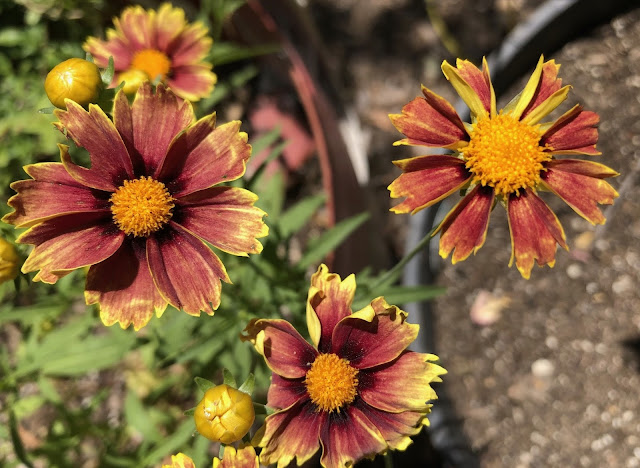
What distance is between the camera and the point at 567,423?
204cm

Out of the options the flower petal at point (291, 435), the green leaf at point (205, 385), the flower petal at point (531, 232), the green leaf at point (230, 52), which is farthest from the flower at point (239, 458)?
the green leaf at point (230, 52)

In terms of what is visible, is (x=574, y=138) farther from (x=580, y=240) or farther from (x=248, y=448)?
(x=580, y=240)

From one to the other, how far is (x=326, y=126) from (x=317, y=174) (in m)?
0.35

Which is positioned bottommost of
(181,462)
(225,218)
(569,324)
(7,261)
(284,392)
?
(569,324)

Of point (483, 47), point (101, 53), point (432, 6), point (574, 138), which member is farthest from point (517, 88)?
point (101, 53)

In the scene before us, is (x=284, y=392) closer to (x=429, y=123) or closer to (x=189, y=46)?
(x=429, y=123)

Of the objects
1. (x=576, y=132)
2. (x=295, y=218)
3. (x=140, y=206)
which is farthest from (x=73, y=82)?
(x=576, y=132)

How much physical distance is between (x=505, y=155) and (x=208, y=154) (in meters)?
0.57

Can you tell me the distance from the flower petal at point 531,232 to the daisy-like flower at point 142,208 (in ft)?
1.61

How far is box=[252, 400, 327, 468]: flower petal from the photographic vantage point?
44.8 inches

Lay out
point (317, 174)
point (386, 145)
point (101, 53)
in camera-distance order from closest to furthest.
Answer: point (101, 53)
point (317, 174)
point (386, 145)

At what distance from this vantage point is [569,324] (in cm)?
211

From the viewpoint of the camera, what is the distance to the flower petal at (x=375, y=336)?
1.17 meters

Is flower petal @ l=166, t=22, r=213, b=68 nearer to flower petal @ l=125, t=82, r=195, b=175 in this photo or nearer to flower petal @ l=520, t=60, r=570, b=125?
flower petal @ l=125, t=82, r=195, b=175
